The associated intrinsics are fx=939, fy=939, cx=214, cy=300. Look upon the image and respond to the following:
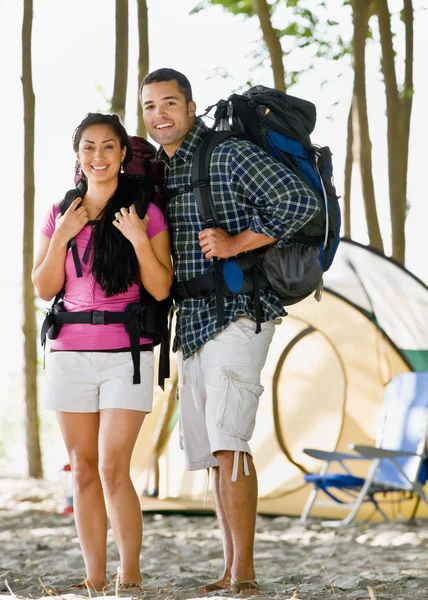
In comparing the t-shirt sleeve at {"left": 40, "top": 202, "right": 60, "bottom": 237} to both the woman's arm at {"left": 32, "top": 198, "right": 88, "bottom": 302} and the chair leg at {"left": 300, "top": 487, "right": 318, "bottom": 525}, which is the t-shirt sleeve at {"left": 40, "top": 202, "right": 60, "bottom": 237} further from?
the chair leg at {"left": 300, "top": 487, "right": 318, "bottom": 525}

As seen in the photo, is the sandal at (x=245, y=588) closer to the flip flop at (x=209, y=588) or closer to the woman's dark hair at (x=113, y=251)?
the flip flop at (x=209, y=588)

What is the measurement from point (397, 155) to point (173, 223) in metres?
6.87

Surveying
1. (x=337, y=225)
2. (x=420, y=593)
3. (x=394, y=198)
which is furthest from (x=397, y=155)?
(x=420, y=593)

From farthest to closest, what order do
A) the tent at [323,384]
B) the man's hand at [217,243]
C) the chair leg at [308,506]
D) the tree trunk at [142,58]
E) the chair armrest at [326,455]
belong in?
the tree trunk at [142,58] < the tent at [323,384] < the chair leg at [308,506] < the chair armrest at [326,455] < the man's hand at [217,243]

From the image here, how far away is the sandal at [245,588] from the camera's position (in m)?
3.48

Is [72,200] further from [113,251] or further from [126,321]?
[126,321]

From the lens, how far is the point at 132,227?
3.79 m

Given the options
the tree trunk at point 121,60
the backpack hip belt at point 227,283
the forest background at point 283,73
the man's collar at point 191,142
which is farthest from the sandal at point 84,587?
the tree trunk at point 121,60

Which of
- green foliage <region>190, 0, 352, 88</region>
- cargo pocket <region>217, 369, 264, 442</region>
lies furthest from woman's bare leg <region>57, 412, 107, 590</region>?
green foliage <region>190, 0, 352, 88</region>

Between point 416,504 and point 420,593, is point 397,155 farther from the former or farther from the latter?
point 420,593

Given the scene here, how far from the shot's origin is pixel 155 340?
3.91 metres

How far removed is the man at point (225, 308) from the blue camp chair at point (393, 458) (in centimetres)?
320

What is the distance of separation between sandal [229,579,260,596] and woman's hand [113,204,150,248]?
1.38m

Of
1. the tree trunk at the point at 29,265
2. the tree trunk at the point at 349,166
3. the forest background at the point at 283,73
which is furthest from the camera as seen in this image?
the tree trunk at the point at 349,166
